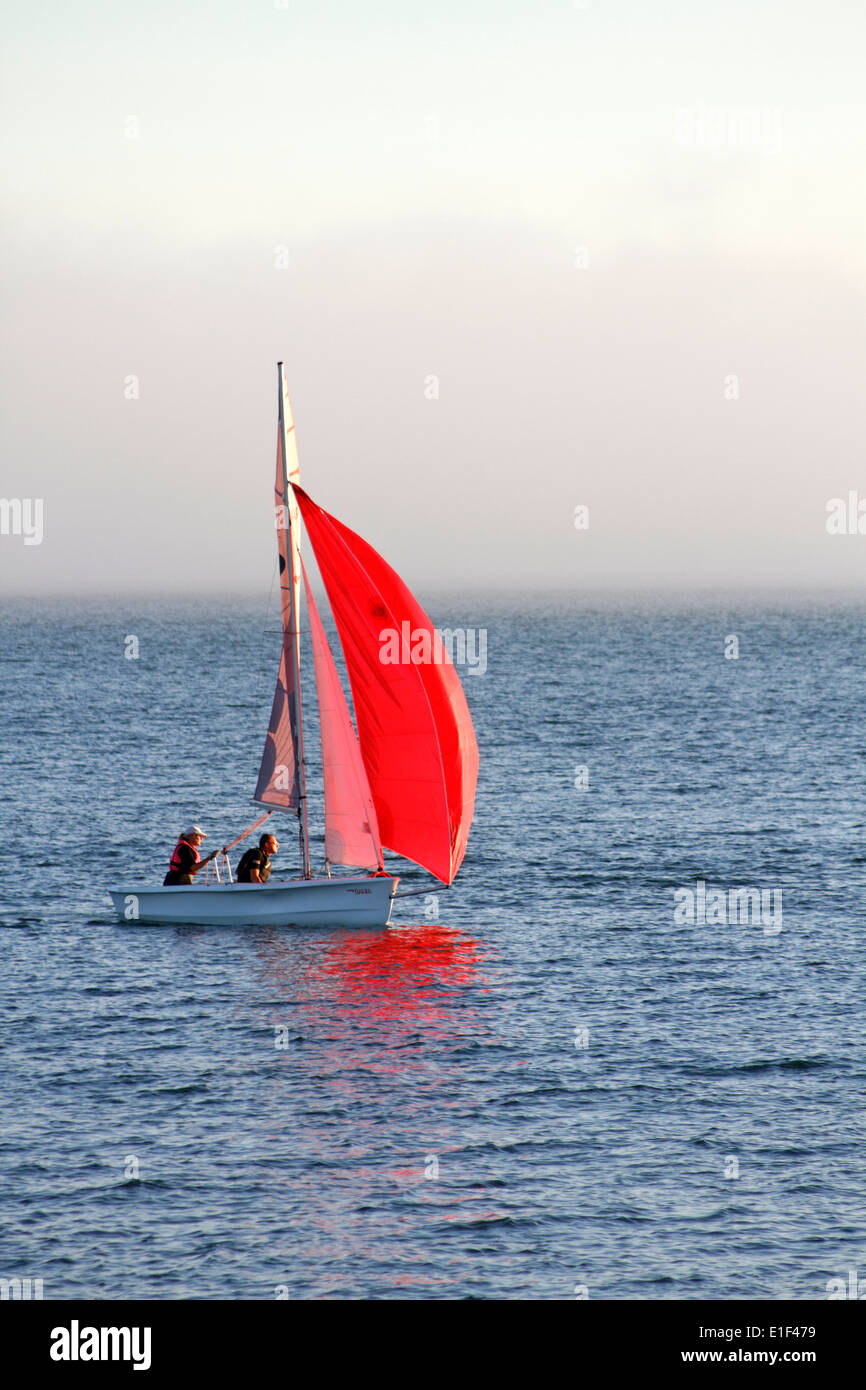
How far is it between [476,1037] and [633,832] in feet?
86.1

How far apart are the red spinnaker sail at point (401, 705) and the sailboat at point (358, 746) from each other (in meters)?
0.04

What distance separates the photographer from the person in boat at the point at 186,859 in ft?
134

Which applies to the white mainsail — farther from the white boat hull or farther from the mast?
the white boat hull

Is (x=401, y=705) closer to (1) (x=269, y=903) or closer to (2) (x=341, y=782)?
(2) (x=341, y=782)

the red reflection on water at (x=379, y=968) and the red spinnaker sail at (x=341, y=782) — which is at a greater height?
the red spinnaker sail at (x=341, y=782)

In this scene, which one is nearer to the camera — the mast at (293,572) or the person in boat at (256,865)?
the mast at (293,572)

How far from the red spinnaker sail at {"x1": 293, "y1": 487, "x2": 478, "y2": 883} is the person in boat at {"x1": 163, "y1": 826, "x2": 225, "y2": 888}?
15.9ft

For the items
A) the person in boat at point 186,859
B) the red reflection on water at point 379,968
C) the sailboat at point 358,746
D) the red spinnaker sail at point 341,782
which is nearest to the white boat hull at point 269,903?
the sailboat at point 358,746

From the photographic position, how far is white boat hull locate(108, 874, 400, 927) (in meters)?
39.8

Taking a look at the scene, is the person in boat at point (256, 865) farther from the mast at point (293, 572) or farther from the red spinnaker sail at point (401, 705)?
the red spinnaker sail at point (401, 705)

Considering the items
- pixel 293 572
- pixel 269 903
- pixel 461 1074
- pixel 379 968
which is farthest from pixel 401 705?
pixel 461 1074

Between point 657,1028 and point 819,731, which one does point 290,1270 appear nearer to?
point 657,1028

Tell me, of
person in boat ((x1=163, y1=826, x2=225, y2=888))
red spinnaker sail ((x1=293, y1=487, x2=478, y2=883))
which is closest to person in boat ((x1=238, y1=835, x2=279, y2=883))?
person in boat ((x1=163, y1=826, x2=225, y2=888))

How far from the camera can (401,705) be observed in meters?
39.3
